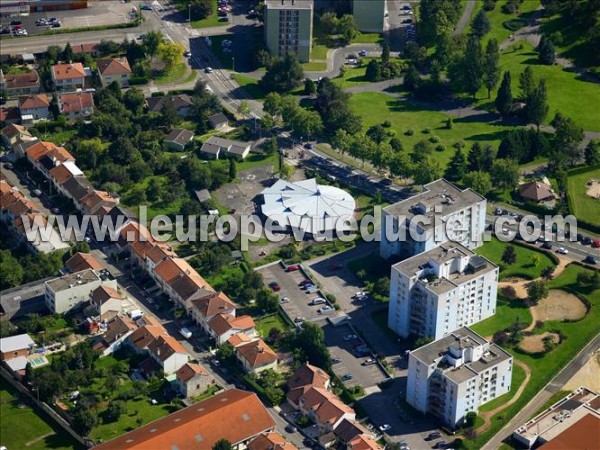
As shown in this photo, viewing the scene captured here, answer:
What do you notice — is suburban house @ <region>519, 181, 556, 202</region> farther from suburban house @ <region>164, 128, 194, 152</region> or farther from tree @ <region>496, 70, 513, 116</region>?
suburban house @ <region>164, 128, 194, 152</region>

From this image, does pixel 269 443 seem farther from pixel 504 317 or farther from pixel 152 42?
pixel 152 42

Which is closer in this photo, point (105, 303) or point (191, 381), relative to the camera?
point (191, 381)

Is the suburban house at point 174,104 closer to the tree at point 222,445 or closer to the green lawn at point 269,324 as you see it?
the green lawn at point 269,324

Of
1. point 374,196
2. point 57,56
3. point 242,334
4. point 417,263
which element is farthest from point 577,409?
point 57,56

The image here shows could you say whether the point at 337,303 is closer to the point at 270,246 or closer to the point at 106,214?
the point at 270,246

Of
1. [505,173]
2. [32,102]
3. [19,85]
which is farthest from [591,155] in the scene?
[19,85]

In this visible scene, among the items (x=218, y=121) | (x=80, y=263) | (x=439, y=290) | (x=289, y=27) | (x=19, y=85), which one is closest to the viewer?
(x=439, y=290)

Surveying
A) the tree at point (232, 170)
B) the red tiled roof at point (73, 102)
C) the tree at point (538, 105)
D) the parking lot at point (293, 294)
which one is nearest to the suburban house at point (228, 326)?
the parking lot at point (293, 294)
